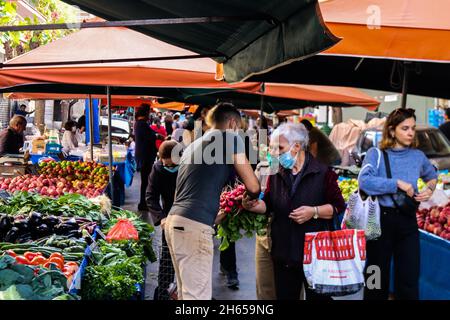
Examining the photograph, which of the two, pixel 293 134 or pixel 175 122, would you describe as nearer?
pixel 293 134

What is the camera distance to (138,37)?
801cm

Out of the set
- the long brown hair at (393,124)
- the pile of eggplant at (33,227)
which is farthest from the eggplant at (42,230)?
the long brown hair at (393,124)

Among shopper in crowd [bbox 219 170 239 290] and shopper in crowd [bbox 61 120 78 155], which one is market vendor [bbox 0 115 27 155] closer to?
shopper in crowd [bbox 61 120 78 155]

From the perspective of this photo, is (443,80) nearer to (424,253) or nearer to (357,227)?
(424,253)

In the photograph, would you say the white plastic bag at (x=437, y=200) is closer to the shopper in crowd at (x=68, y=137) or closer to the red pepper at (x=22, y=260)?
the red pepper at (x=22, y=260)

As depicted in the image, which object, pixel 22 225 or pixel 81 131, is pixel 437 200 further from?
pixel 81 131

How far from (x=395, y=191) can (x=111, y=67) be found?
3412mm

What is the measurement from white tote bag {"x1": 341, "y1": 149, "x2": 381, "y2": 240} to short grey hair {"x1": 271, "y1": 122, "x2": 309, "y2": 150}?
2.99 feet

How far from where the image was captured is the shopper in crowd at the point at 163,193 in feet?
21.5

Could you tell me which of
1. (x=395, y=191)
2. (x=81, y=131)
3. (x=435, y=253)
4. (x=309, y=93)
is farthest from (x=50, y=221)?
(x=81, y=131)

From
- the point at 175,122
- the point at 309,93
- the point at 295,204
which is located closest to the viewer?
the point at 295,204

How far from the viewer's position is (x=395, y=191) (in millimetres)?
5160

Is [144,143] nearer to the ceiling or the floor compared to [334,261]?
nearer to the ceiling
